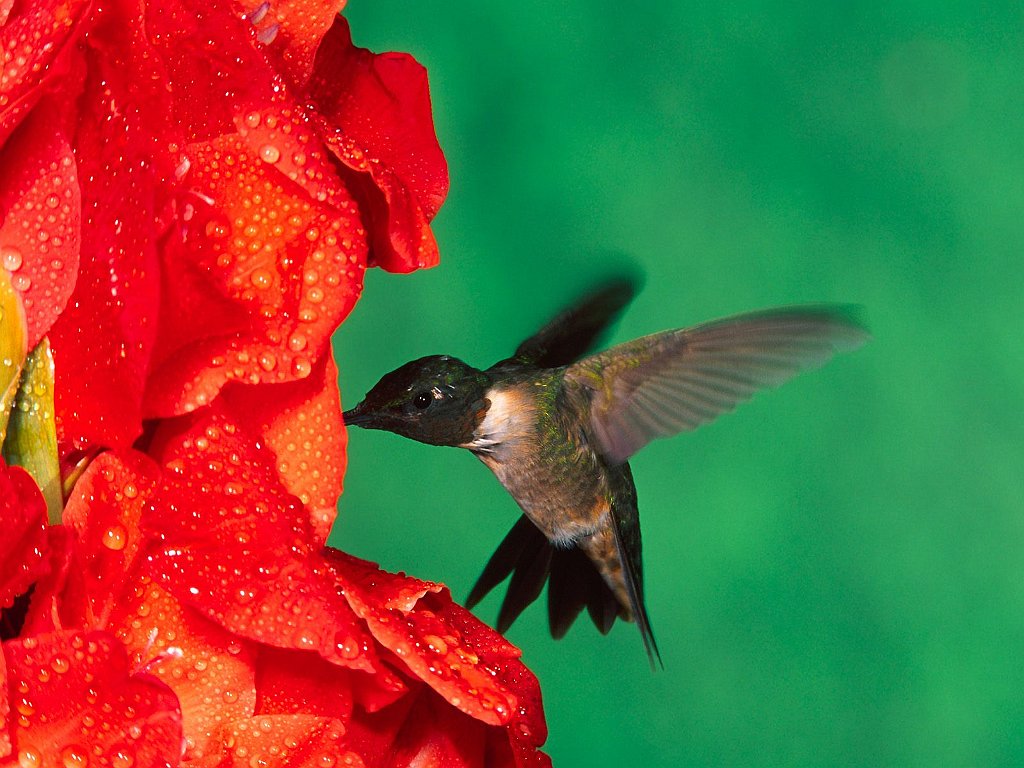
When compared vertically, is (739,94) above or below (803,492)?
above

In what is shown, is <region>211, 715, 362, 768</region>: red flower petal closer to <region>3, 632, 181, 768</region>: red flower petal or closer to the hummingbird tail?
<region>3, 632, 181, 768</region>: red flower petal

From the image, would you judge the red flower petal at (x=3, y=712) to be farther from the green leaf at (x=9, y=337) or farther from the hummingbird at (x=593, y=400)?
the hummingbird at (x=593, y=400)

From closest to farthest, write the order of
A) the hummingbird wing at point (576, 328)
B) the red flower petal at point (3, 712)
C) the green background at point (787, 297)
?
the red flower petal at point (3, 712) → the hummingbird wing at point (576, 328) → the green background at point (787, 297)

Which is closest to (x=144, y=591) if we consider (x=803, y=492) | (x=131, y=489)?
(x=131, y=489)

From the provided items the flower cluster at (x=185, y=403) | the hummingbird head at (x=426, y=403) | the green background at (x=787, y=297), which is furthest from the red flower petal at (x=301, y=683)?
the green background at (x=787, y=297)

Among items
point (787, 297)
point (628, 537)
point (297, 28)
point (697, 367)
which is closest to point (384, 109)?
point (297, 28)

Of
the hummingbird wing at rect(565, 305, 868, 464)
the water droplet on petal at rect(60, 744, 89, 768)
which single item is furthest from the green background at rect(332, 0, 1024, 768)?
the water droplet on petal at rect(60, 744, 89, 768)

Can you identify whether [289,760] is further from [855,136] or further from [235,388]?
[855,136]
